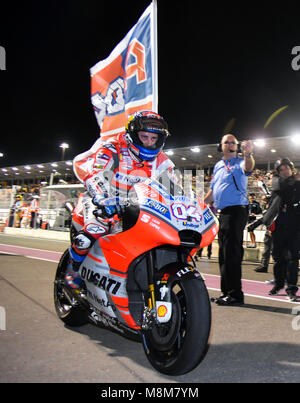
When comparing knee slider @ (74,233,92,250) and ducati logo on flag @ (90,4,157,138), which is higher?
ducati logo on flag @ (90,4,157,138)

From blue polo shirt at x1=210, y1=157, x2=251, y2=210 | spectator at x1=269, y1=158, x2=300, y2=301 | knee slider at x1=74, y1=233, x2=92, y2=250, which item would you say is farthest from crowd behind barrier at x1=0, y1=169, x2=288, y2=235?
knee slider at x1=74, y1=233, x2=92, y2=250

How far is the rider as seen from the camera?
312 cm

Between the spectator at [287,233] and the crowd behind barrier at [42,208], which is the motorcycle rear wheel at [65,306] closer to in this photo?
the spectator at [287,233]

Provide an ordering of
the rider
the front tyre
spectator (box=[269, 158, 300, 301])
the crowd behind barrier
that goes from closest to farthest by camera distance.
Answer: the front tyre < the rider < spectator (box=[269, 158, 300, 301]) < the crowd behind barrier

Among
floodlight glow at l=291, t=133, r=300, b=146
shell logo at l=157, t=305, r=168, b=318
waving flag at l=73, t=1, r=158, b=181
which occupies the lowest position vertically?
shell logo at l=157, t=305, r=168, b=318

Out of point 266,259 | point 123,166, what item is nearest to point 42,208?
point 266,259

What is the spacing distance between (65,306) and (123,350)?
966 mm

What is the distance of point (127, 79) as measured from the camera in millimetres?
7230

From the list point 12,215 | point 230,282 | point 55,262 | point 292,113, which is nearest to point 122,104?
point 55,262

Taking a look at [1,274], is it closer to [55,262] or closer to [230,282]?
[55,262]

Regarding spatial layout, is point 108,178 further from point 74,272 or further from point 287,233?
point 287,233

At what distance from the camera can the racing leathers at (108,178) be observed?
3.03m

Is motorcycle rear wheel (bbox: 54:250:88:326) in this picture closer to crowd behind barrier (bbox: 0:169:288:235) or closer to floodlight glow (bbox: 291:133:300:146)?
crowd behind barrier (bbox: 0:169:288:235)

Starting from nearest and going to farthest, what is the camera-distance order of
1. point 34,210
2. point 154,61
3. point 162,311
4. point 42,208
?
point 162,311 → point 154,61 → point 34,210 → point 42,208
